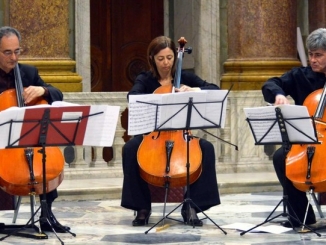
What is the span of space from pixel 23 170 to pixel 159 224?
1205 millimetres

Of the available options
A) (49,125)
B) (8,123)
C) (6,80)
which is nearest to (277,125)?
(49,125)

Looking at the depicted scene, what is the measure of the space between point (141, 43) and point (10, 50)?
5.28 metres

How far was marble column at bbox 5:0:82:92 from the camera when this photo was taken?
9.34 metres

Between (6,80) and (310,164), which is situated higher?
(6,80)

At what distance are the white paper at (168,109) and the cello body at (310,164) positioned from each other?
0.58 m

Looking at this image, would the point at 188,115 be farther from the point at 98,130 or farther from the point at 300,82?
the point at 300,82

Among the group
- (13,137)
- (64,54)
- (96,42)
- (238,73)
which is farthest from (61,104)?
(96,42)

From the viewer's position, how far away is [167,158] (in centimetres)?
660

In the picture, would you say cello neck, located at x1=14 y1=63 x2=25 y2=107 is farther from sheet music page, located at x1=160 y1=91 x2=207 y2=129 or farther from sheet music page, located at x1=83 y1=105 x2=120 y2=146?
sheet music page, located at x1=160 y1=91 x2=207 y2=129

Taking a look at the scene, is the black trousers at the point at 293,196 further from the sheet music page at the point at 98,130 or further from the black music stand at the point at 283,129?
the sheet music page at the point at 98,130

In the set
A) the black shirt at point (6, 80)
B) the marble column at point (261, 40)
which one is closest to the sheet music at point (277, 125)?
the black shirt at point (6, 80)

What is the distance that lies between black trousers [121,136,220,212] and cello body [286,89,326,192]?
68 centimetres

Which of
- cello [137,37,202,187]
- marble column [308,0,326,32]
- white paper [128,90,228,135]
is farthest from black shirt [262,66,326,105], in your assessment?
marble column [308,0,326,32]

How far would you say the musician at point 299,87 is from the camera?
661cm
